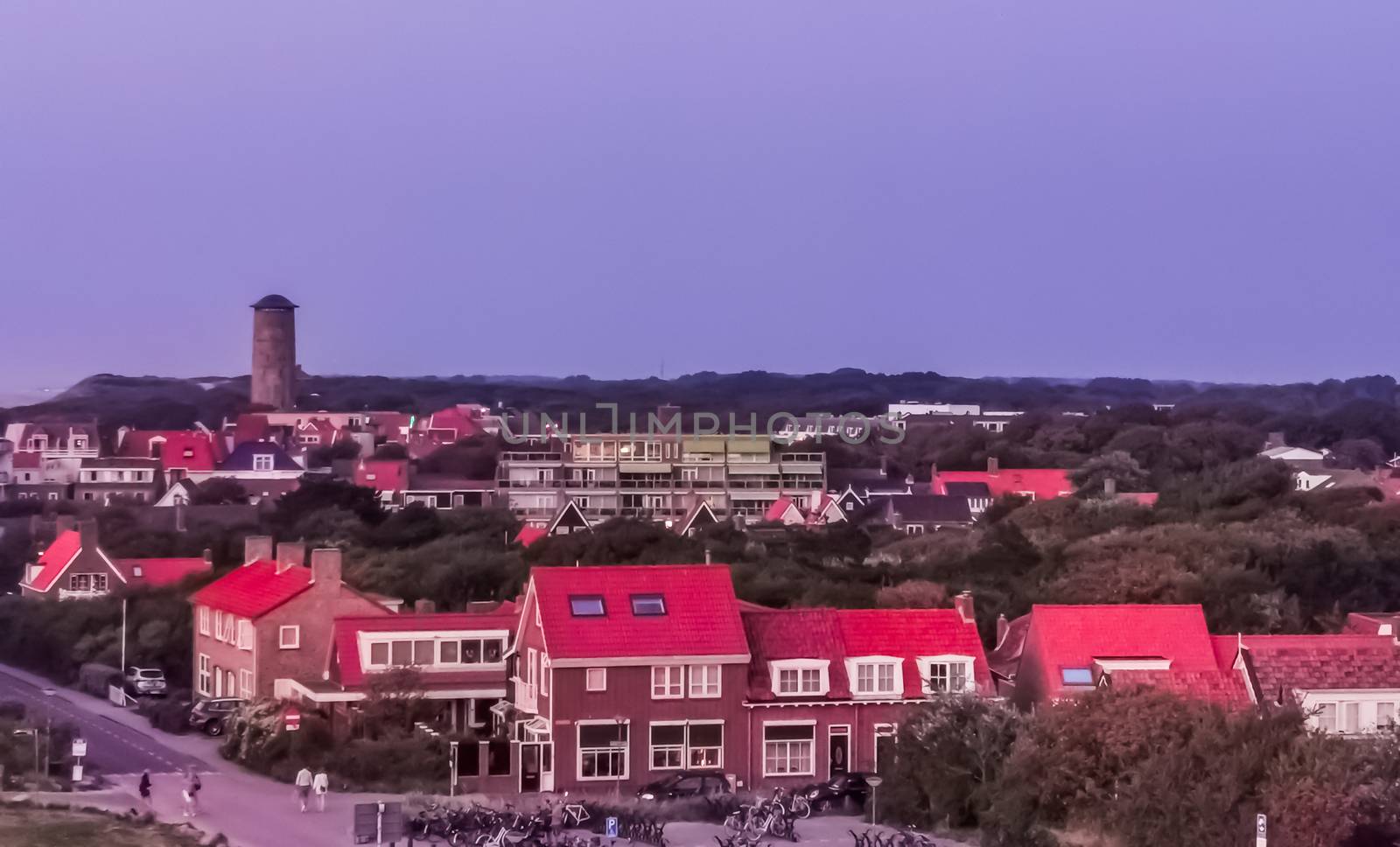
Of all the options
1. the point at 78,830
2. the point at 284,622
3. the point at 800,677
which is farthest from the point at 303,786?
the point at 284,622

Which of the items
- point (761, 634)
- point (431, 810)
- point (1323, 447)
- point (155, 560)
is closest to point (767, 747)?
point (761, 634)

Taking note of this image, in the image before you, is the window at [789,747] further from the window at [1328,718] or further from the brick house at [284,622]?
the brick house at [284,622]

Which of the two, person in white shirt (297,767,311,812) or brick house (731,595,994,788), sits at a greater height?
brick house (731,595,994,788)

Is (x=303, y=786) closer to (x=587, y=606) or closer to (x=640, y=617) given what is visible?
(x=587, y=606)

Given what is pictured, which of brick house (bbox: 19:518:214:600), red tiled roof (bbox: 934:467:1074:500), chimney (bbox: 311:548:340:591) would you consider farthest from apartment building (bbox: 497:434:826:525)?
chimney (bbox: 311:548:340:591)

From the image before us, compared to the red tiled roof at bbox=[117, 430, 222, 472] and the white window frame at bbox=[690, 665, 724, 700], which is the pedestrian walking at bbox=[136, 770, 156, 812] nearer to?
the white window frame at bbox=[690, 665, 724, 700]

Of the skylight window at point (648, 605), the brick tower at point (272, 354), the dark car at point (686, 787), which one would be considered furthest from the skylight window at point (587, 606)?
the brick tower at point (272, 354)
